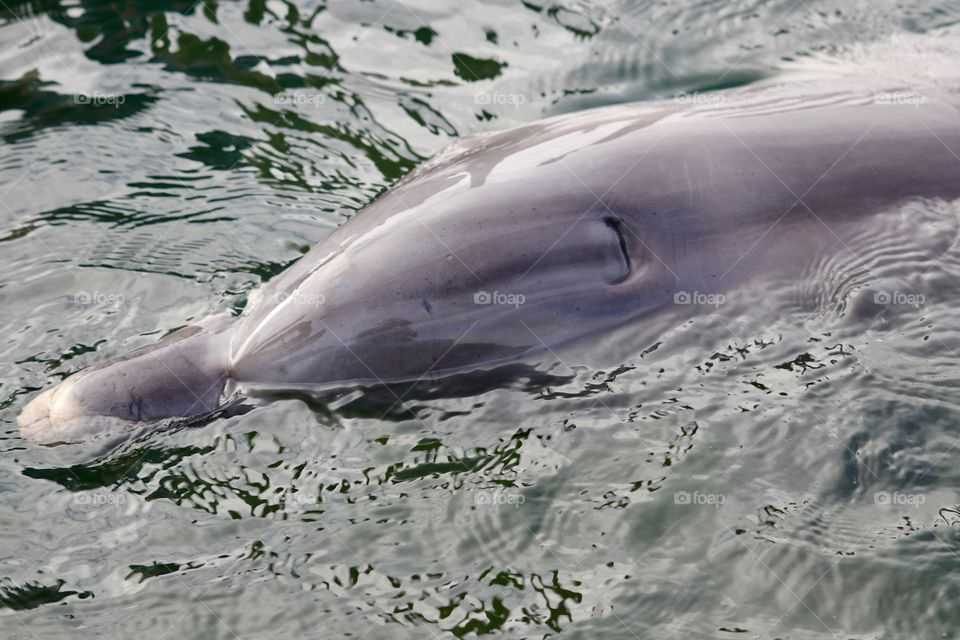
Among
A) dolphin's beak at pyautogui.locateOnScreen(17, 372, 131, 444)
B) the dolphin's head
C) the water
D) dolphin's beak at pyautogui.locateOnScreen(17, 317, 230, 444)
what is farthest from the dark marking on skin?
dolphin's beak at pyautogui.locateOnScreen(17, 372, 131, 444)

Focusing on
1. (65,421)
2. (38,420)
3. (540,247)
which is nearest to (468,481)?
(540,247)

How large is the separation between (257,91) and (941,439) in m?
4.64

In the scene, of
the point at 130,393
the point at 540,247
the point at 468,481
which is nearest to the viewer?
the point at 468,481

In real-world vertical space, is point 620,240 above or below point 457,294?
above

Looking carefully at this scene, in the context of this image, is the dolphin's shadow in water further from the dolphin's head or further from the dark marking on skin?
the dark marking on skin

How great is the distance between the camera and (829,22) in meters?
7.41

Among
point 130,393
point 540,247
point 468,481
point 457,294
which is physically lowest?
point 468,481

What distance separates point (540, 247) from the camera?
446 cm

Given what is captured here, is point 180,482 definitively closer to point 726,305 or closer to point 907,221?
point 726,305

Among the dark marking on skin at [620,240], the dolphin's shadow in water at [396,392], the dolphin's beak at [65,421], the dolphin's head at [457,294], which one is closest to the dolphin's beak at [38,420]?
the dolphin's beak at [65,421]

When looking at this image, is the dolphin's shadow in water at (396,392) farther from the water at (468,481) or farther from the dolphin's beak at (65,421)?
the dolphin's beak at (65,421)

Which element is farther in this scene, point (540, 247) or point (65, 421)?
point (540, 247)

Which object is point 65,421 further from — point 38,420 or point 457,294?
point 457,294

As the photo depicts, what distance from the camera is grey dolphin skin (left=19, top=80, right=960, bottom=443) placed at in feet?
14.5
